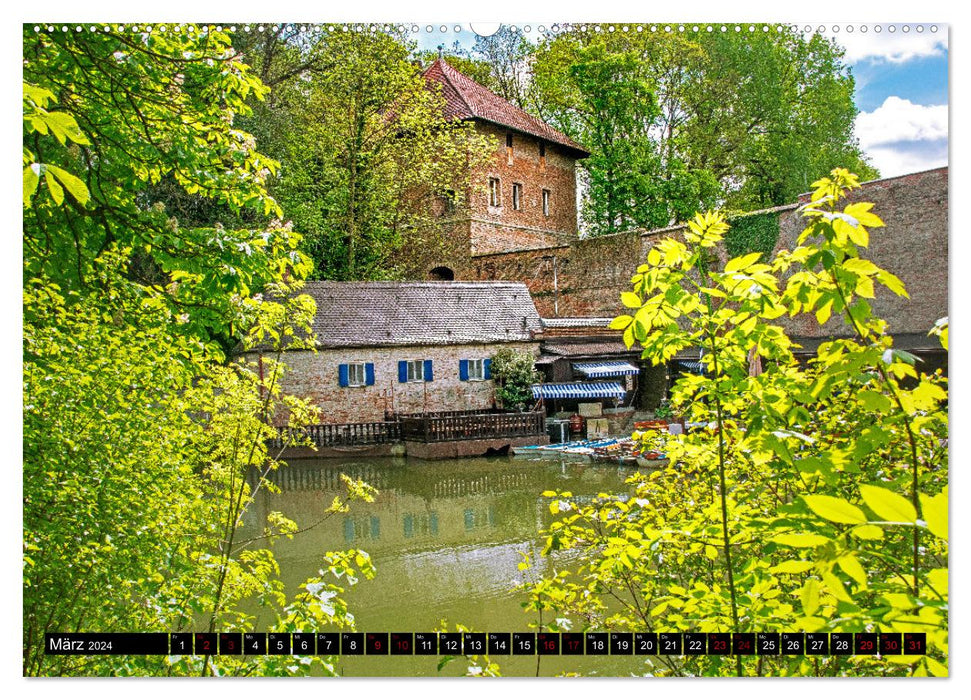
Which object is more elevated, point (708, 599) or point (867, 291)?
point (867, 291)

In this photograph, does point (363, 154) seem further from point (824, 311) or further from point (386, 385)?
point (824, 311)

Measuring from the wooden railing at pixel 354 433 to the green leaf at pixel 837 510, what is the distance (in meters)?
3.94

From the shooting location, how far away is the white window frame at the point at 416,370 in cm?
565

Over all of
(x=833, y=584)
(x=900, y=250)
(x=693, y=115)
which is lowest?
(x=833, y=584)

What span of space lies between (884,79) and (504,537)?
2.84m

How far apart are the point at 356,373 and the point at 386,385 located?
438mm

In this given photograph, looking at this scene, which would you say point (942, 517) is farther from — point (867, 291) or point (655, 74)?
point (655, 74)

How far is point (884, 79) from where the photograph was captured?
2787 mm

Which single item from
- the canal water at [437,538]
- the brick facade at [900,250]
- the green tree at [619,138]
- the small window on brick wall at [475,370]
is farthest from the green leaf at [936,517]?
the small window on brick wall at [475,370]

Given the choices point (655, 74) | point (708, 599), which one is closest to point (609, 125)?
point (655, 74)

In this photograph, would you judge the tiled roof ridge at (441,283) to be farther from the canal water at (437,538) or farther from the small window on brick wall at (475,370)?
the canal water at (437,538)

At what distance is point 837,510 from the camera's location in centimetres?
94

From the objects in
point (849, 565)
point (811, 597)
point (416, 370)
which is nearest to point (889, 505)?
point (849, 565)

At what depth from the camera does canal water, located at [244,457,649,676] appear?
278cm
